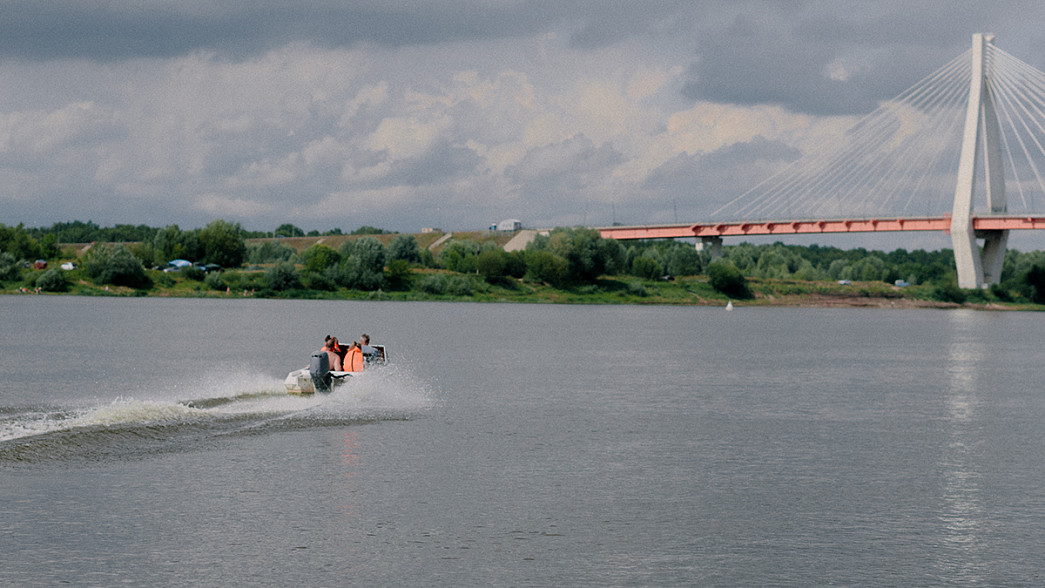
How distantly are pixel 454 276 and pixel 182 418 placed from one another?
4775 inches

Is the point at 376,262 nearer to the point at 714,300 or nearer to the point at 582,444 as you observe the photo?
the point at 714,300

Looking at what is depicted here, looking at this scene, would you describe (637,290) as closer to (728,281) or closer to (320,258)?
(728,281)

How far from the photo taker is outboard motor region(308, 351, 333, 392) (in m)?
30.2

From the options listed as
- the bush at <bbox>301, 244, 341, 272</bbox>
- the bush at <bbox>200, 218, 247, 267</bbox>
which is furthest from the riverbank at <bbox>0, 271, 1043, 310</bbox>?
the bush at <bbox>200, 218, 247, 267</bbox>

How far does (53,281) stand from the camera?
129 meters

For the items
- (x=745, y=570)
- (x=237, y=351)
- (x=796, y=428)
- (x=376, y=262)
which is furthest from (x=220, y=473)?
(x=376, y=262)

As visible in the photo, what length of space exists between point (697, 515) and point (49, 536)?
10175mm

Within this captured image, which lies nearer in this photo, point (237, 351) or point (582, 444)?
point (582, 444)

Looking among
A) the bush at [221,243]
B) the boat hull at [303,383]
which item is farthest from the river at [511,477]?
the bush at [221,243]

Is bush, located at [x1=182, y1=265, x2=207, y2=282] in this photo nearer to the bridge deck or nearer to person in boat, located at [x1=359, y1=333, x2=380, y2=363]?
the bridge deck

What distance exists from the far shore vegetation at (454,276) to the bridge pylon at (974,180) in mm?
6731

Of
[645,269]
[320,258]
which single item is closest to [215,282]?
[320,258]

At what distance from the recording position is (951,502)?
18.8 metres

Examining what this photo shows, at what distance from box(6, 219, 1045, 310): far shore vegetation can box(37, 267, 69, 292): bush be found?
13cm
